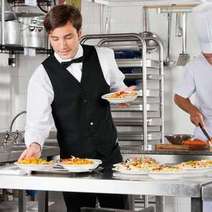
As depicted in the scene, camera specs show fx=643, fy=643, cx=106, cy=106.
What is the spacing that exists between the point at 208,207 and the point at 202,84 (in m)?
1.03

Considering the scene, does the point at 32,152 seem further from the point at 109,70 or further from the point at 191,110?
the point at 191,110

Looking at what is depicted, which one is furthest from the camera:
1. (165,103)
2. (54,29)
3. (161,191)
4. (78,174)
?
(165,103)

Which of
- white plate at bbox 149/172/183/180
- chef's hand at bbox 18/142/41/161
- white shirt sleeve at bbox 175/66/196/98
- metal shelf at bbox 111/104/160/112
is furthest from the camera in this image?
metal shelf at bbox 111/104/160/112

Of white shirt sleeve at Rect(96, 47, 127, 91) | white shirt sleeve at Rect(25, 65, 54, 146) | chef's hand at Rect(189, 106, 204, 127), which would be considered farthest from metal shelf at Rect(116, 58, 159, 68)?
white shirt sleeve at Rect(25, 65, 54, 146)

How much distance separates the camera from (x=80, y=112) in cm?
378

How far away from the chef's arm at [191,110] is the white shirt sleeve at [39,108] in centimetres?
130

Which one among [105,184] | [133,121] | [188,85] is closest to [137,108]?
[133,121]

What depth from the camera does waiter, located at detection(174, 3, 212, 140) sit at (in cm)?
468

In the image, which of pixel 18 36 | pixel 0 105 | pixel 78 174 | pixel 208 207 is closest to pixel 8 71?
pixel 0 105

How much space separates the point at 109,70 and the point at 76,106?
336mm

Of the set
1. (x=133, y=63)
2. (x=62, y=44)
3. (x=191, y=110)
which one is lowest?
(x=191, y=110)

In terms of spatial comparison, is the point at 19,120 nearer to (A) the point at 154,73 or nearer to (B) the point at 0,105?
(B) the point at 0,105

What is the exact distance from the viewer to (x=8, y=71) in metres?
6.61

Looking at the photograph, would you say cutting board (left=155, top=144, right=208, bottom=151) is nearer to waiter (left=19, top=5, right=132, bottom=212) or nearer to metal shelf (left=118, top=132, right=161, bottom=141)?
waiter (left=19, top=5, right=132, bottom=212)
